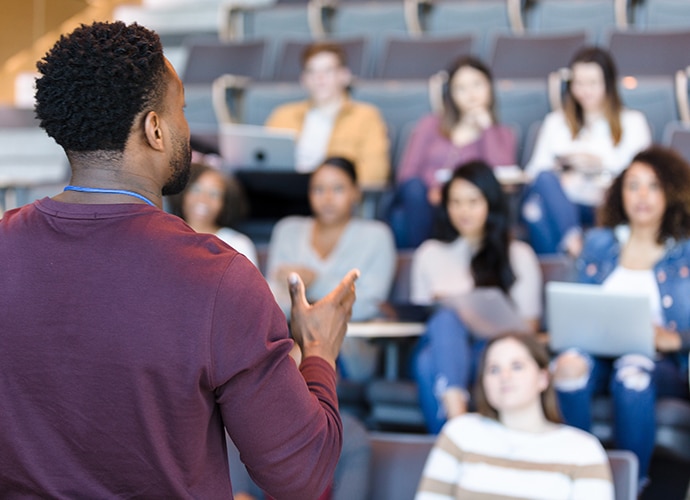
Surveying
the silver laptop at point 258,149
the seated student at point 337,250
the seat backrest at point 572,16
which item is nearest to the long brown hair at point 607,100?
the seated student at point 337,250

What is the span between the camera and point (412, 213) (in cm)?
300

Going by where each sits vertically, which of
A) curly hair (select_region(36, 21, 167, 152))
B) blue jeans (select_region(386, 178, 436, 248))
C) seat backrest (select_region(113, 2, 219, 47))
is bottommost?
blue jeans (select_region(386, 178, 436, 248))

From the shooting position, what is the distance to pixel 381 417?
8.57 feet

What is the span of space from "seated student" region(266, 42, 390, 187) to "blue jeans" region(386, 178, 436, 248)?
0.16 metres

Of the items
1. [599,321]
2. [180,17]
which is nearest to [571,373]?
[599,321]

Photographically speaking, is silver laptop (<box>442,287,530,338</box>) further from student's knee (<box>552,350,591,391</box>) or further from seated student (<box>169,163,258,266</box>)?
seated student (<box>169,163,258,266</box>)

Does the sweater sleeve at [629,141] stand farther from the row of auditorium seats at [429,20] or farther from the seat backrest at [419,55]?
the seat backrest at [419,55]

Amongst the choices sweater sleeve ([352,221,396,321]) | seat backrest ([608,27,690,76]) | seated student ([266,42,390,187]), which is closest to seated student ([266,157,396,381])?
sweater sleeve ([352,221,396,321])

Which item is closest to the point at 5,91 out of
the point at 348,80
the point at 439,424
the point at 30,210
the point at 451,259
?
the point at 348,80

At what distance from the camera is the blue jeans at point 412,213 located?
2.97 metres

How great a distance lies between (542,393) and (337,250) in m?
0.83

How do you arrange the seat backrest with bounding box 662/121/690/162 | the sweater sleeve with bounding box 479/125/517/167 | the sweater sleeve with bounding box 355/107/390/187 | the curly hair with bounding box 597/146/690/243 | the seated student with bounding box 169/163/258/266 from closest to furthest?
the curly hair with bounding box 597/146/690/243 < the seated student with bounding box 169/163/258/266 < the seat backrest with bounding box 662/121/690/162 < the sweater sleeve with bounding box 479/125/517/167 < the sweater sleeve with bounding box 355/107/390/187

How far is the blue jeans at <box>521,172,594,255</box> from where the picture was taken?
2863 millimetres

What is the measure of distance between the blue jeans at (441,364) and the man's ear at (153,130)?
1547 millimetres
